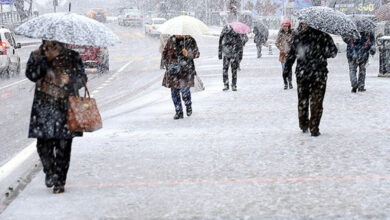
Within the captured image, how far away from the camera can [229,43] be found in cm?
1546

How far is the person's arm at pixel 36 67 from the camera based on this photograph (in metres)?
6.31

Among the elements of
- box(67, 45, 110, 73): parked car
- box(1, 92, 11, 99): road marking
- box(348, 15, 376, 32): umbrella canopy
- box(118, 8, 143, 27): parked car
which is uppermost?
box(348, 15, 376, 32): umbrella canopy

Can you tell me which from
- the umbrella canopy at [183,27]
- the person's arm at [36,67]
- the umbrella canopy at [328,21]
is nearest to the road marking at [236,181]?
the person's arm at [36,67]

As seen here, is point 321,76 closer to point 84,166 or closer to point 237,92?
point 84,166

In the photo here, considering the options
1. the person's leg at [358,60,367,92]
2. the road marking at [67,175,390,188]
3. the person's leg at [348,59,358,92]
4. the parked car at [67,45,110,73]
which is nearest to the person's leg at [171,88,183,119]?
the person's leg at [348,59,358,92]

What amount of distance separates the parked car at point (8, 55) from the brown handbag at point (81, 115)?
1625 cm

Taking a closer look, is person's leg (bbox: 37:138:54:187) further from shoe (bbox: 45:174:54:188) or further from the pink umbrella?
the pink umbrella

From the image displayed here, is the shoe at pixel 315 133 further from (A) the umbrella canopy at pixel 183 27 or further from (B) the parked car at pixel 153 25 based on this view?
(B) the parked car at pixel 153 25

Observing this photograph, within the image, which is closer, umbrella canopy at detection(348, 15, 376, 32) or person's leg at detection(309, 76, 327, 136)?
person's leg at detection(309, 76, 327, 136)

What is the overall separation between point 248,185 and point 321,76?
10.2 feet

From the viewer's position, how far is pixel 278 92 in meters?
15.7

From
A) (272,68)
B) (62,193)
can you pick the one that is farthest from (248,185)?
(272,68)

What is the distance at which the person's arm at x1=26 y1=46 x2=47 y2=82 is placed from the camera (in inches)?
249

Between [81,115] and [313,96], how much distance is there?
13.5 ft
